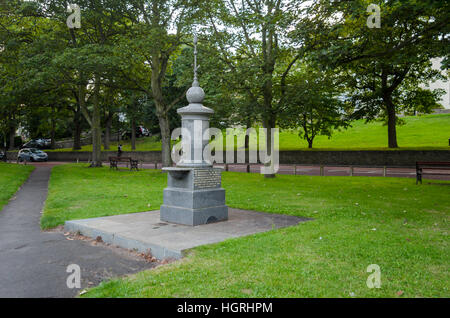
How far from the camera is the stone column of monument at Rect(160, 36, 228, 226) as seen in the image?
7945 mm

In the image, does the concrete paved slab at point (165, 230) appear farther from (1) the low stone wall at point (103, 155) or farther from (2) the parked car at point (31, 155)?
(2) the parked car at point (31, 155)

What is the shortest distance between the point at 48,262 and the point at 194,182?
335 centimetres

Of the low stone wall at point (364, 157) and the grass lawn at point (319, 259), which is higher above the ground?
the low stone wall at point (364, 157)

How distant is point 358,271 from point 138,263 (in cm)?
330

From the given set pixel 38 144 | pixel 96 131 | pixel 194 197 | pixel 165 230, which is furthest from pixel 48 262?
pixel 38 144

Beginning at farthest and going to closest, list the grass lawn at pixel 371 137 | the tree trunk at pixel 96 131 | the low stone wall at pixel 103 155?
1. the grass lawn at pixel 371 137
2. the low stone wall at pixel 103 155
3. the tree trunk at pixel 96 131

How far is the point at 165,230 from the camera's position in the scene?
23.7 ft

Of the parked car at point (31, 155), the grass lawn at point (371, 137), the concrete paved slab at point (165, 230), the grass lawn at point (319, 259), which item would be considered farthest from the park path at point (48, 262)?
the grass lawn at point (371, 137)

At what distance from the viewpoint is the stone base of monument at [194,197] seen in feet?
25.9

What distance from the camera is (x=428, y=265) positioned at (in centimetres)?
489

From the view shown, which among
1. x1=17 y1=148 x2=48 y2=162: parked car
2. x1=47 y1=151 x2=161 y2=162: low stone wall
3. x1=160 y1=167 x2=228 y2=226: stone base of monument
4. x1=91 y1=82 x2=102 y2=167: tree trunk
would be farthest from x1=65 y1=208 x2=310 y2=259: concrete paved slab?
x1=17 y1=148 x2=48 y2=162: parked car

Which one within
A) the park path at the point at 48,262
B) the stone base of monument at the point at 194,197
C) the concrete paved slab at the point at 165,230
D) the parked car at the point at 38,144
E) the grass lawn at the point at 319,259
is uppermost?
the parked car at the point at 38,144

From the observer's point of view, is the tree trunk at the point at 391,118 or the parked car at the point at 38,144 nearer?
the tree trunk at the point at 391,118
